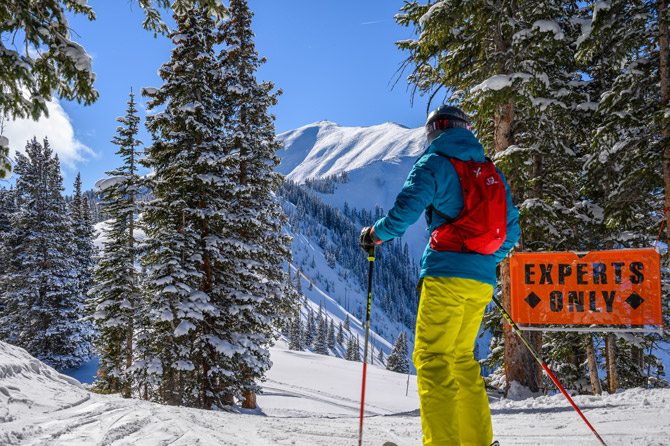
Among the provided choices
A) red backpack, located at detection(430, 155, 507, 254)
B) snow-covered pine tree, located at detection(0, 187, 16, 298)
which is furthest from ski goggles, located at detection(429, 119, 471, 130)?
snow-covered pine tree, located at detection(0, 187, 16, 298)

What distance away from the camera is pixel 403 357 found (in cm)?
7175

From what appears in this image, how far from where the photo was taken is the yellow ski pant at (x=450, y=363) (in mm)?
2545

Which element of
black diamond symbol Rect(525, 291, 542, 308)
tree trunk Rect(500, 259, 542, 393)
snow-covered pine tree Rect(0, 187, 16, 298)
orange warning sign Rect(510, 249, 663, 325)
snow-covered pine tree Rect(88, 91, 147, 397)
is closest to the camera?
orange warning sign Rect(510, 249, 663, 325)

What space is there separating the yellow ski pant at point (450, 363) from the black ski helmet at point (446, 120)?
3.92 ft

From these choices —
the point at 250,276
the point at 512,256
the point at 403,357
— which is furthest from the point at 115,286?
the point at 403,357

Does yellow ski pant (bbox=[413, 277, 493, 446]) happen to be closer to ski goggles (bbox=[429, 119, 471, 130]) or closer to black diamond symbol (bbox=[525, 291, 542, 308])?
ski goggles (bbox=[429, 119, 471, 130])

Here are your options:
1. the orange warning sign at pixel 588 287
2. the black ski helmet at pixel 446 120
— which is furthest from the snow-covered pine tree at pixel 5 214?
the black ski helmet at pixel 446 120

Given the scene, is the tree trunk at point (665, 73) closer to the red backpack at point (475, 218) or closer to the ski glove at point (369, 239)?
the red backpack at point (475, 218)

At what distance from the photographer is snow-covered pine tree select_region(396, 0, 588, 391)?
706 cm

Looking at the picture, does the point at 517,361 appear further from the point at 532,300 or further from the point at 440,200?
the point at 440,200

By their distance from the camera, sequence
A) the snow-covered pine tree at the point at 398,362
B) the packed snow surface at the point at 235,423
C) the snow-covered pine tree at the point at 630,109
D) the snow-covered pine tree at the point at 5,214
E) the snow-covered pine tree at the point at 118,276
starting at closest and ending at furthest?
1. the packed snow surface at the point at 235,423
2. the snow-covered pine tree at the point at 630,109
3. the snow-covered pine tree at the point at 118,276
4. the snow-covered pine tree at the point at 5,214
5. the snow-covered pine tree at the point at 398,362

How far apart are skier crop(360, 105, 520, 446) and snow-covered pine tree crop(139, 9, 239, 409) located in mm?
10705

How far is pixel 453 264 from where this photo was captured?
2740 mm

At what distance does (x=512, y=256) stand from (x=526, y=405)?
2.43 m
